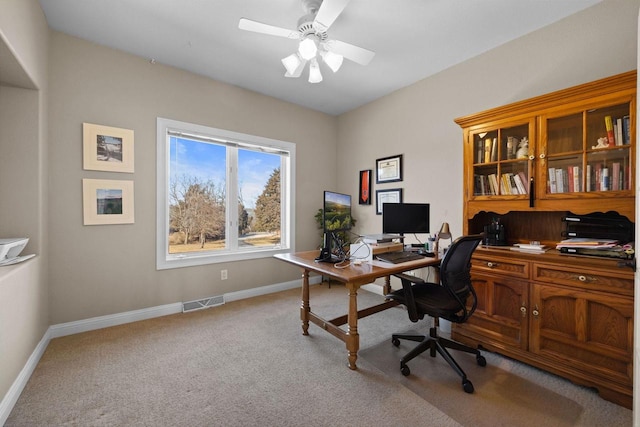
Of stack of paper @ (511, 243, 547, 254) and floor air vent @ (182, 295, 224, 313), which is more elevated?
stack of paper @ (511, 243, 547, 254)

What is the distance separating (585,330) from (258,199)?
3550mm

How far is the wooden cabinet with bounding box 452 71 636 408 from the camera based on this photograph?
1759 millimetres

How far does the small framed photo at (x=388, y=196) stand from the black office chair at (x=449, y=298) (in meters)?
1.74

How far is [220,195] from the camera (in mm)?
3631

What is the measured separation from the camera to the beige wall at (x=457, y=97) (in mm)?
2188

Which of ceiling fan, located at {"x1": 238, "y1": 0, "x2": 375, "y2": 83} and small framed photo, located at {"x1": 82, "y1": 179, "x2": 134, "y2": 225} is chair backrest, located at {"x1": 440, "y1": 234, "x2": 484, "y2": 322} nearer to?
ceiling fan, located at {"x1": 238, "y1": 0, "x2": 375, "y2": 83}

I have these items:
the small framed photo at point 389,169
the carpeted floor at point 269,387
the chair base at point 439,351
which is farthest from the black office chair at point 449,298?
the small framed photo at point 389,169

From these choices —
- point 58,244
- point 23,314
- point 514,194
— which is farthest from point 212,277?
point 514,194

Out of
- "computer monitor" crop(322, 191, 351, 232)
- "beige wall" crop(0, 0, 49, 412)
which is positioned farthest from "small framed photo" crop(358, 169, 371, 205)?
"beige wall" crop(0, 0, 49, 412)

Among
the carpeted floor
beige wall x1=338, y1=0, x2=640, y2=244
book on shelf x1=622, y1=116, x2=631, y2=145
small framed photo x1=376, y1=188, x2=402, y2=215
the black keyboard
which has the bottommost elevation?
the carpeted floor

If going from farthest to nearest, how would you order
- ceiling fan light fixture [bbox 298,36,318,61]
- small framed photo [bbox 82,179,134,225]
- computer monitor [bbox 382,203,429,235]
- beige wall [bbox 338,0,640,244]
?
1. computer monitor [bbox 382,203,429,235]
2. small framed photo [bbox 82,179,134,225]
3. beige wall [bbox 338,0,640,244]
4. ceiling fan light fixture [bbox 298,36,318,61]

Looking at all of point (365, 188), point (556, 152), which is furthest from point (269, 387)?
point (365, 188)

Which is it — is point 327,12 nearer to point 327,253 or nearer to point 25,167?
point 327,253

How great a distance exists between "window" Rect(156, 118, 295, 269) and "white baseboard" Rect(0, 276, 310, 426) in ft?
1.55
